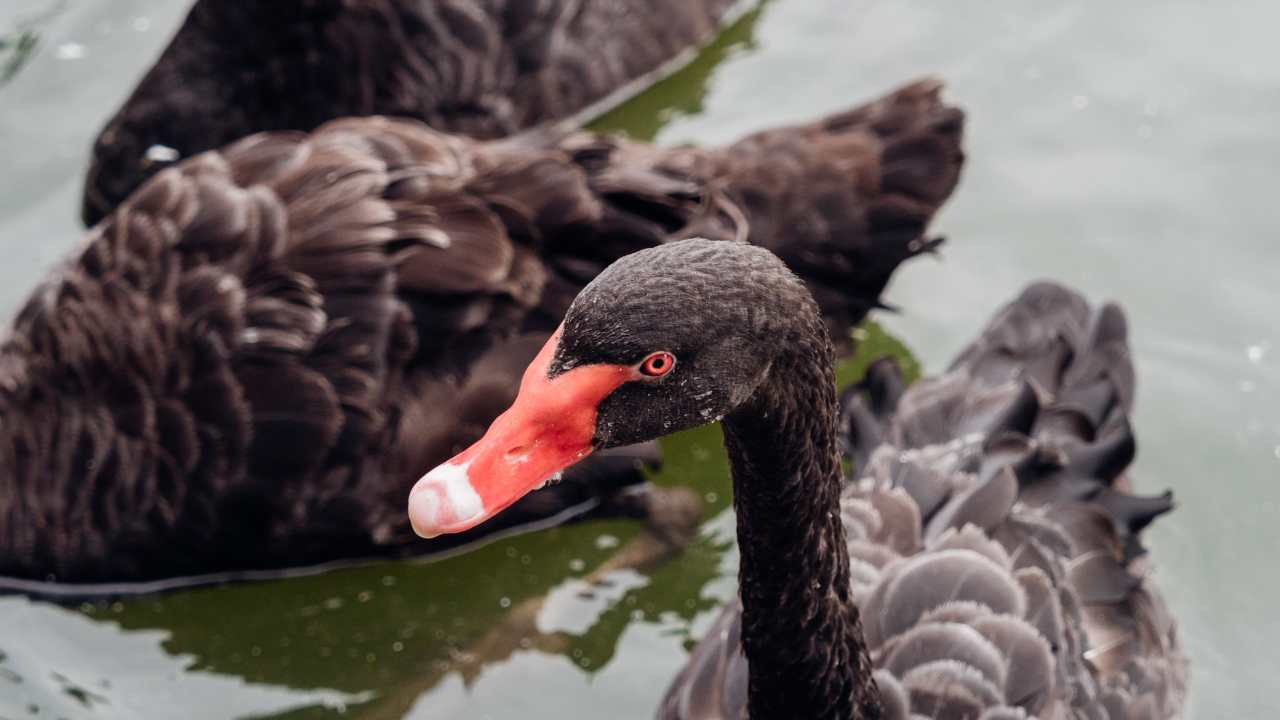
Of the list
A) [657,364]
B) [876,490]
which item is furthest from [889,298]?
[657,364]

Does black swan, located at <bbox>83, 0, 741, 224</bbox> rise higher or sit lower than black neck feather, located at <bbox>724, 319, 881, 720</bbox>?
lower

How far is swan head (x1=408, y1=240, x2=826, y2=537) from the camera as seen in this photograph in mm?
2697

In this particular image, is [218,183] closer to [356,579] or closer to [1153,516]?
[356,579]

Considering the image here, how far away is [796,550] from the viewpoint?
10.5 feet

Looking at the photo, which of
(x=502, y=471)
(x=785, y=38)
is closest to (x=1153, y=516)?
(x=502, y=471)

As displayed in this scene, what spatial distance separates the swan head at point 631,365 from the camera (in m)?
2.70

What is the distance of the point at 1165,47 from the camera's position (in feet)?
21.4

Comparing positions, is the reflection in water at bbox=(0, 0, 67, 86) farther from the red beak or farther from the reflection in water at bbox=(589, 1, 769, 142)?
the red beak

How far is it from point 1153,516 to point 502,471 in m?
2.18

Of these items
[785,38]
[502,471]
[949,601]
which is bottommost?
[785,38]

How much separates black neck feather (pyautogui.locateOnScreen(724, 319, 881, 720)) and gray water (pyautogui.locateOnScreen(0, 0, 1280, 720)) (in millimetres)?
1383

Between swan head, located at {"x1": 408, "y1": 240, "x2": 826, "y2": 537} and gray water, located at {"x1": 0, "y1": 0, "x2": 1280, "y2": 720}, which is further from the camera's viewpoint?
gray water, located at {"x1": 0, "y1": 0, "x2": 1280, "y2": 720}

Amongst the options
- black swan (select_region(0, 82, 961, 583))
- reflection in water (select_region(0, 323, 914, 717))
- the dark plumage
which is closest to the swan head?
the dark plumage

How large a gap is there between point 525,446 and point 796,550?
27.7 inches
